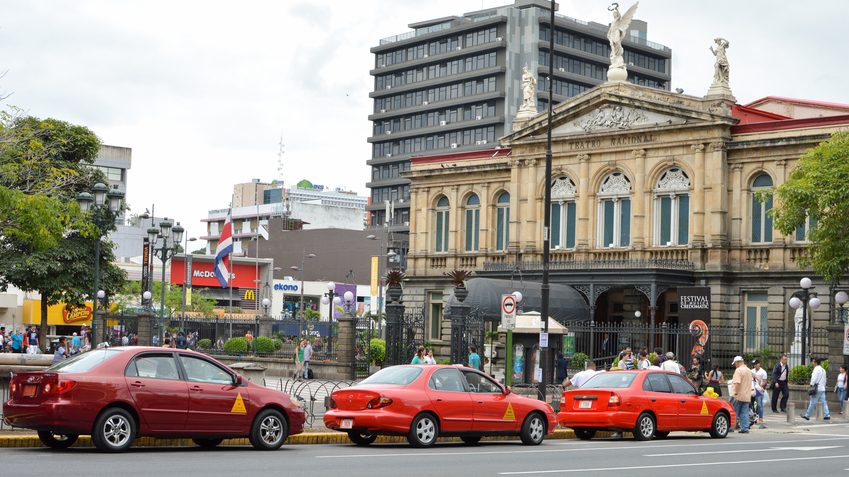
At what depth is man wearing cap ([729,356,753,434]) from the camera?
91.2 feet

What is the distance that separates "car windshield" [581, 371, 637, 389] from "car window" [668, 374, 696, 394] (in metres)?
1.08

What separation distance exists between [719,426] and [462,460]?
31.0ft

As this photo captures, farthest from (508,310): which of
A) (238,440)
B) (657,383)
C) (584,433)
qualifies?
(238,440)

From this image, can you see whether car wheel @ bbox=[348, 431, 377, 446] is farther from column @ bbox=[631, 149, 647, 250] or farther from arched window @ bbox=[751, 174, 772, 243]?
column @ bbox=[631, 149, 647, 250]

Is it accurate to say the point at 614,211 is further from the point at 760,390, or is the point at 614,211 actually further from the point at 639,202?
the point at 760,390

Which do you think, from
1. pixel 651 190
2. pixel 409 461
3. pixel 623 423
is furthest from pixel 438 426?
pixel 651 190

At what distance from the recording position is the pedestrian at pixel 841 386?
33281 mm

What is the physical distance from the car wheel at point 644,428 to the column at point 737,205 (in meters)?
25.0

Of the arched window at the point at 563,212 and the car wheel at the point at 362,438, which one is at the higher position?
the arched window at the point at 563,212

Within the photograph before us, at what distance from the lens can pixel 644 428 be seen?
24312 mm

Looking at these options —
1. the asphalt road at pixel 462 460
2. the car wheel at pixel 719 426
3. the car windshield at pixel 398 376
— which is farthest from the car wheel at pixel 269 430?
the car wheel at pixel 719 426

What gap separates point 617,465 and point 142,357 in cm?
709

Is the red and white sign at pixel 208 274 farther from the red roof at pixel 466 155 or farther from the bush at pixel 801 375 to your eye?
the bush at pixel 801 375

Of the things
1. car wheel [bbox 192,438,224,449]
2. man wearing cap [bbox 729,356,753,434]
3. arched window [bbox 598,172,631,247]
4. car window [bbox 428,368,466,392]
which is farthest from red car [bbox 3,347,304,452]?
arched window [bbox 598,172,631,247]
